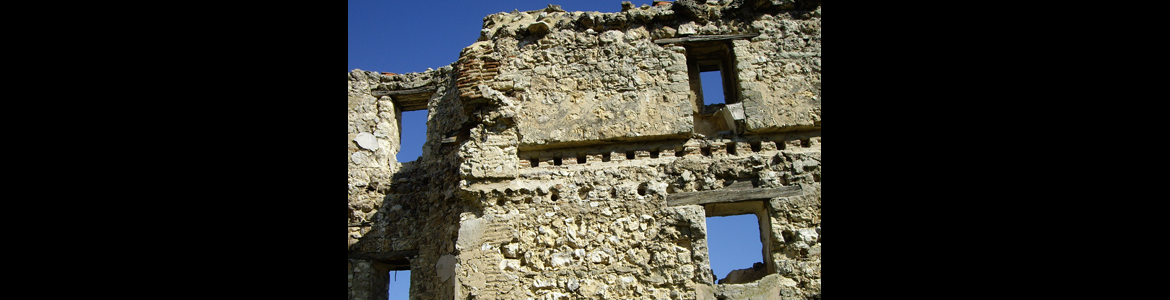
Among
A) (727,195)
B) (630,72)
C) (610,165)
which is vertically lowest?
(727,195)

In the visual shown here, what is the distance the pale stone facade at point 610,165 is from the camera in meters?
6.01

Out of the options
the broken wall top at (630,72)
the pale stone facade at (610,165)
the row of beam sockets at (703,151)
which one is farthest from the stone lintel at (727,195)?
the broken wall top at (630,72)

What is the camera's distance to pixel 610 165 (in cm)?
649

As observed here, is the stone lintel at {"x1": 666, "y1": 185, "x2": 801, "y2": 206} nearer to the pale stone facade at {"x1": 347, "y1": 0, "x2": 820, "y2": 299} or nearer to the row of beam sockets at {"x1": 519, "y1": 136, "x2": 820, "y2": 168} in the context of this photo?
the pale stone facade at {"x1": 347, "y1": 0, "x2": 820, "y2": 299}

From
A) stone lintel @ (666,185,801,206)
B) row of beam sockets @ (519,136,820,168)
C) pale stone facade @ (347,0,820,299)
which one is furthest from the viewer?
row of beam sockets @ (519,136,820,168)

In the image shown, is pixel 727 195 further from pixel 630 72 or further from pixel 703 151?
pixel 630 72

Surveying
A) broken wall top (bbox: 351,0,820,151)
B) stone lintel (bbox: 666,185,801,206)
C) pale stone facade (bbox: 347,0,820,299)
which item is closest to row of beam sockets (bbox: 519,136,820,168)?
pale stone facade (bbox: 347,0,820,299)

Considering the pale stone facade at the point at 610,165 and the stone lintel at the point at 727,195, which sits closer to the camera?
the pale stone facade at the point at 610,165

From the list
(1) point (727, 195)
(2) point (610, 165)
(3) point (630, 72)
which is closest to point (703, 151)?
(1) point (727, 195)

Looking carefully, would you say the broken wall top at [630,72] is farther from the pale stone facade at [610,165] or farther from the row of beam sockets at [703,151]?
the row of beam sockets at [703,151]

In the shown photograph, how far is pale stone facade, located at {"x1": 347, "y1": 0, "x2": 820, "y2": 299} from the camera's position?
6012mm
